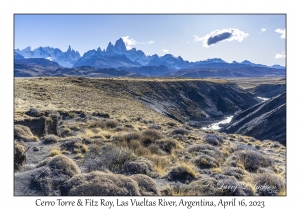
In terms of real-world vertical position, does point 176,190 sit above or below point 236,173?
above

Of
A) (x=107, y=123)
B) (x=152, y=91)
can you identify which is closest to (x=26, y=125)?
(x=107, y=123)

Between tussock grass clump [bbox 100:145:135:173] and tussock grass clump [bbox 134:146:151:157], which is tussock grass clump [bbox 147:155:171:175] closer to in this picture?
tussock grass clump [bbox 134:146:151:157]

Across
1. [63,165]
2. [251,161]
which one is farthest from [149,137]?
[63,165]

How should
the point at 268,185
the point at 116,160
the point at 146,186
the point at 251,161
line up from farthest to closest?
the point at 251,161 → the point at 116,160 → the point at 268,185 → the point at 146,186

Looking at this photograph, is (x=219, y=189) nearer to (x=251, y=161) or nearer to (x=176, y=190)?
(x=176, y=190)

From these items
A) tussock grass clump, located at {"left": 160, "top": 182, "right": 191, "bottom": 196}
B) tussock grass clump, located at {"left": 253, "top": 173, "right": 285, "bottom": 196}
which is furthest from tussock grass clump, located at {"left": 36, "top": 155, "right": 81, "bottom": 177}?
tussock grass clump, located at {"left": 253, "top": 173, "right": 285, "bottom": 196}
